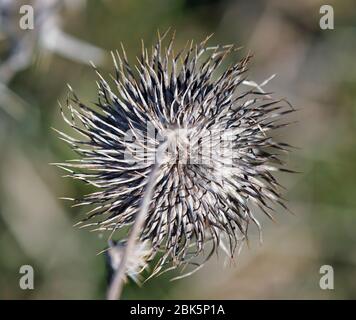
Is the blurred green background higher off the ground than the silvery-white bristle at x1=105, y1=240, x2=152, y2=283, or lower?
higher

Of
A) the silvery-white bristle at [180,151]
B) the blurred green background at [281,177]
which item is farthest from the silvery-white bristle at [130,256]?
the blurred green background at [281,177]

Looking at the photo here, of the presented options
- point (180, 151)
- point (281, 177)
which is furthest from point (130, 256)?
point (281, 177)

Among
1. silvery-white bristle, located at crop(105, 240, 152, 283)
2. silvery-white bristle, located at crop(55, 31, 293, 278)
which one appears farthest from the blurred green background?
silvery-white bristle, located at crop(55, 31, 293, 278)

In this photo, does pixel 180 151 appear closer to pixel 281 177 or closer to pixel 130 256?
pixel 130 256

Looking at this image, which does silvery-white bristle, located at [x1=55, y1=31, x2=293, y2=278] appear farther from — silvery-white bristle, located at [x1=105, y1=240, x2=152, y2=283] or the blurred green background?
the blurred green background
